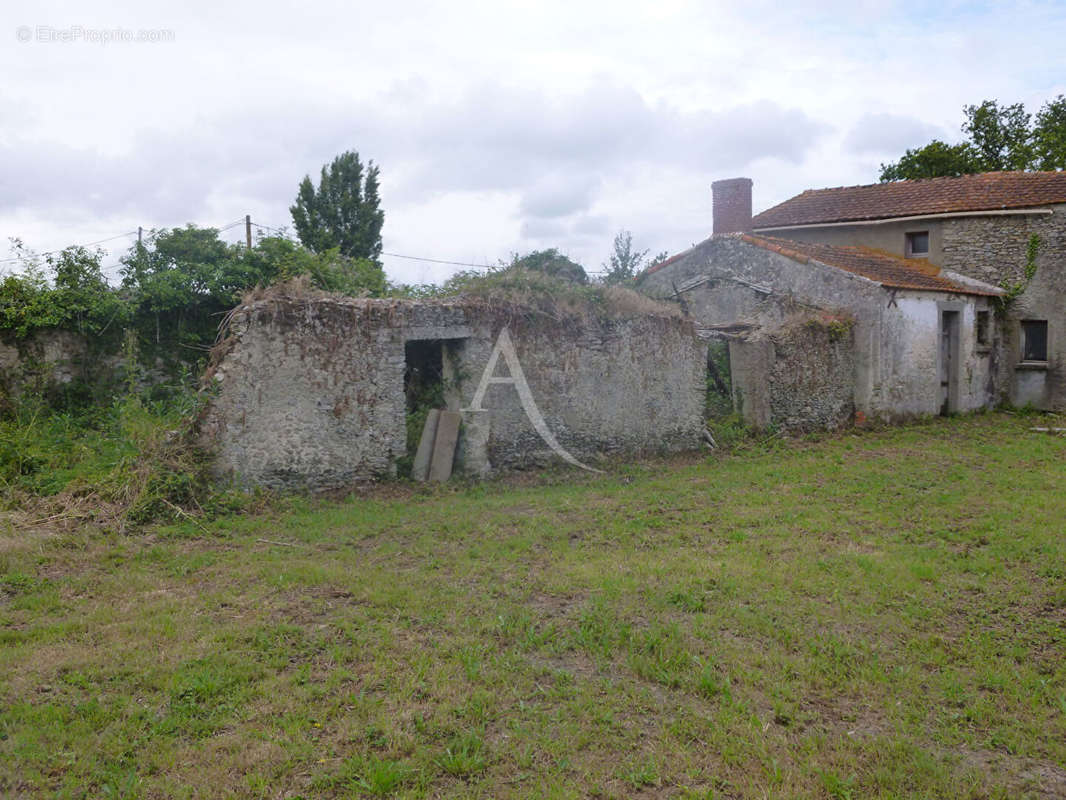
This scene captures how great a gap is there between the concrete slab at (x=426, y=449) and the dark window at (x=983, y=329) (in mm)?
15491

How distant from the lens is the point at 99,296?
12055mm

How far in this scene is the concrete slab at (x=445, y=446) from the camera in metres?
10.9

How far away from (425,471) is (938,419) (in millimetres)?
13233

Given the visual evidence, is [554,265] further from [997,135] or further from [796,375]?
[997,135]

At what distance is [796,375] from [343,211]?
22.3 meters

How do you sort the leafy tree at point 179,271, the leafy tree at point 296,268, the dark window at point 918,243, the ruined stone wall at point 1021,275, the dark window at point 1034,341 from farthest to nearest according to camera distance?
the dark window at point 918,243, the dark window at point 1034,341, the ruined stone wall at point 1021,275, the leafy tree at point 296,268, the leafy tree at point 179,271

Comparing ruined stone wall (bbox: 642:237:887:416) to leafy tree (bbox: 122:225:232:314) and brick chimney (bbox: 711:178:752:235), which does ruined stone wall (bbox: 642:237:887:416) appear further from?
leafy tree (bbox: 122:225:232:314)

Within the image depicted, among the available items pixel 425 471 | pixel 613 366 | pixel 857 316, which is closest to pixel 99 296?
pixel 425 471

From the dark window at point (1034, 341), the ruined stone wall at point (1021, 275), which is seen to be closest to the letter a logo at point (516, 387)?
the ruined stone wall at point (1021, 275)

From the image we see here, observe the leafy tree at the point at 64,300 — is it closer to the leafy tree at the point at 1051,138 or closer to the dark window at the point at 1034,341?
the dark window at the point at 1034,341

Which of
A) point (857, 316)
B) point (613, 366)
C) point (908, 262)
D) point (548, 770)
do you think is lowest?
point (548, 770)

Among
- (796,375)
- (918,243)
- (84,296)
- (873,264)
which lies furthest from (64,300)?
(918,243)

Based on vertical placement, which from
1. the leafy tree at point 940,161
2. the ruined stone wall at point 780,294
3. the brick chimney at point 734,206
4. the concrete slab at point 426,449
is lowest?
the concrete slab at point 426,449

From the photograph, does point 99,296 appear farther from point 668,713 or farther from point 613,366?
point 668,713
